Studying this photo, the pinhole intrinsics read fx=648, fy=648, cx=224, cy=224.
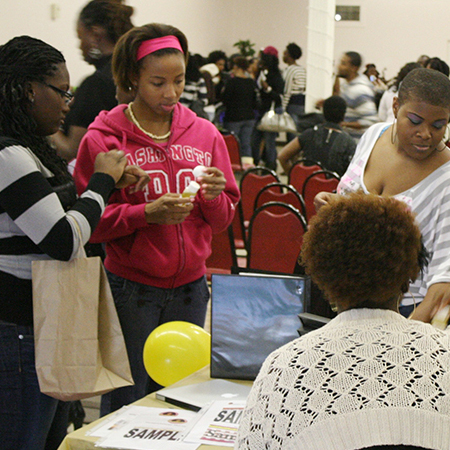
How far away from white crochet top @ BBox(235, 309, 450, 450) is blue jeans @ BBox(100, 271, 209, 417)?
1.10m

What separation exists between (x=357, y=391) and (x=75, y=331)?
0.99 meters

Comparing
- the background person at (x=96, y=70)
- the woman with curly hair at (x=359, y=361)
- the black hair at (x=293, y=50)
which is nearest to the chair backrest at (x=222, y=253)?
the background person at (x=96, y=70)

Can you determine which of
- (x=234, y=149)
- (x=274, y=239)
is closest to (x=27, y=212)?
(x=274, y=239)

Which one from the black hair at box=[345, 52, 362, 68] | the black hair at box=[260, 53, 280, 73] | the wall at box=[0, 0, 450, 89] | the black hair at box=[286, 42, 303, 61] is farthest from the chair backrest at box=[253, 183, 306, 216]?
the wall at box=[0, 0, 450, 89]

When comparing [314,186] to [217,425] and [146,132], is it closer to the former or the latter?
[146,132]

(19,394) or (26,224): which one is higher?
(26,224)

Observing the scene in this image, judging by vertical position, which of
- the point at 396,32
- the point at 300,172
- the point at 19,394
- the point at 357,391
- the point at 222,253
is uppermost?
the point at 396,32

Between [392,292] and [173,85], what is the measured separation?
1329 millimetres

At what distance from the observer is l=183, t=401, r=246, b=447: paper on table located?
60.4 inches

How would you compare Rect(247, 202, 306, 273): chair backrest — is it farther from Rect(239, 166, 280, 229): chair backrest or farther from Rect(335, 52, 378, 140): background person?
Rect(335, 52, 378, 140): background person

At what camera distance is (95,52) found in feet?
9.41

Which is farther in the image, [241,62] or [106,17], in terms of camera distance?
[241,62]

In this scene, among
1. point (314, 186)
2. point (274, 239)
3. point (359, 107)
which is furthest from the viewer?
point (359, 107)

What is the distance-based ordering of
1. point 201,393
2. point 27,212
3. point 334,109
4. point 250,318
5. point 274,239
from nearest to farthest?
point 27,212, point 201,393, point 250,318, point 274,239, point 334,109
